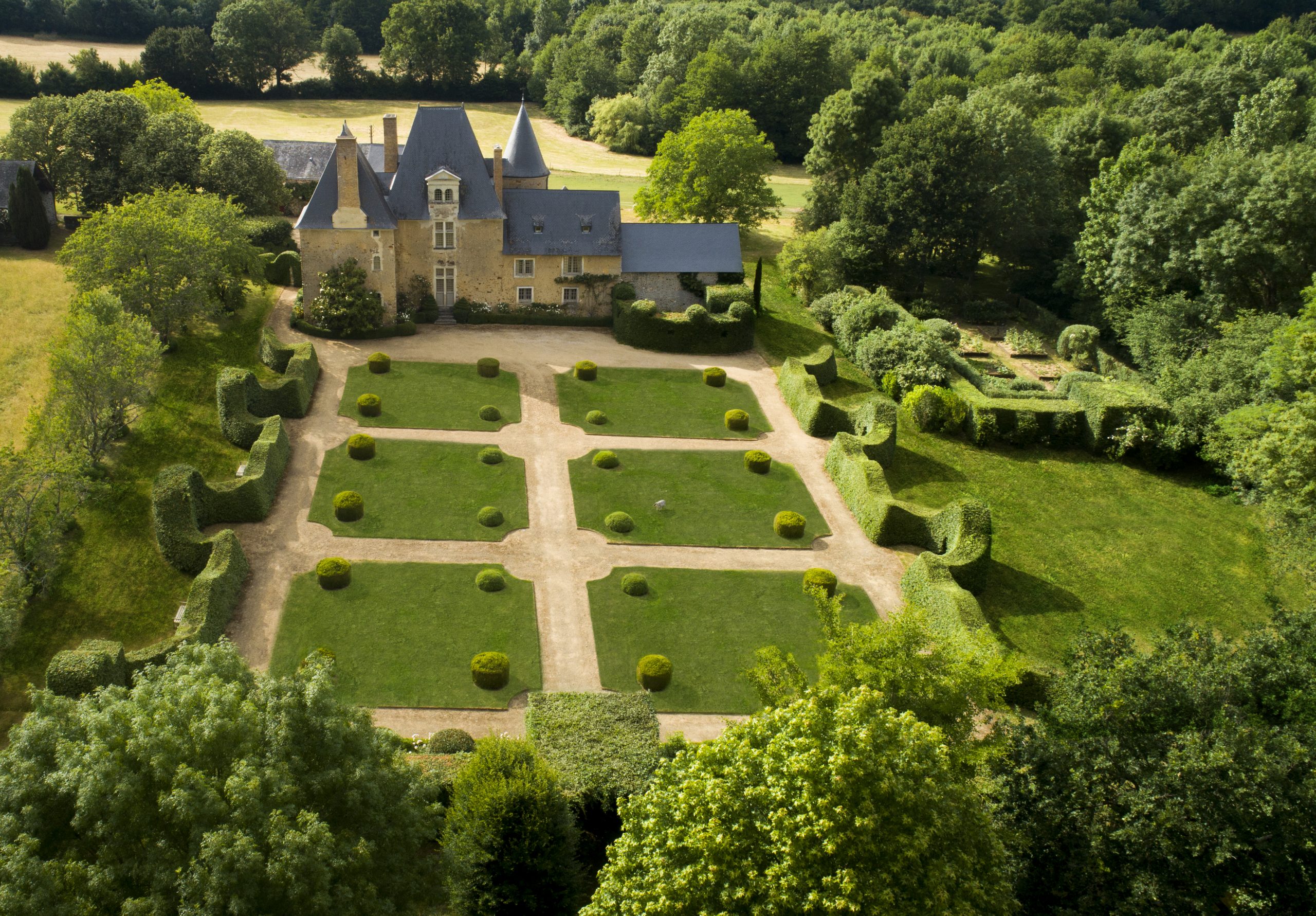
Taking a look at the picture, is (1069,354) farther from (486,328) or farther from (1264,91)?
(486,328)

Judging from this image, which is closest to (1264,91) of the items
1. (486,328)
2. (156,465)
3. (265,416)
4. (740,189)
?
(740,189)

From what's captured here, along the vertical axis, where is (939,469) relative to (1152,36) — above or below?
below

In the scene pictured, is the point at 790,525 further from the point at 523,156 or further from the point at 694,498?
the point at 523,156

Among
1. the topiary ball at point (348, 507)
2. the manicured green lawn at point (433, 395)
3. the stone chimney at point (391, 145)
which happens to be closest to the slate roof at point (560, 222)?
the stone chimney at point (391, 145)

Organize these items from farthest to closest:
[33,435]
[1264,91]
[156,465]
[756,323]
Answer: [1264,91]
[756,323]
[156,465]
[33,435]

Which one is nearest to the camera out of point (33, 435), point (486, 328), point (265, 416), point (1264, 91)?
point (33, 435)

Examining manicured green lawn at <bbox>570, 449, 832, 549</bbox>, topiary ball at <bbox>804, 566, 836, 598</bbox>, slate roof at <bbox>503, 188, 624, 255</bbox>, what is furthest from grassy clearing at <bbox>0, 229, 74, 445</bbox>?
topiary ball at <bbox>804, 566, 836, 598</bbox>
